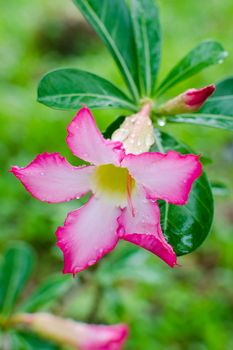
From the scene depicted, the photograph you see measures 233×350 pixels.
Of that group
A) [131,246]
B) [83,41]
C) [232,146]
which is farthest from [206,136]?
[83,41]

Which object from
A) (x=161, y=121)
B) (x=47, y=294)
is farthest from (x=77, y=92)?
(x=47, y=294)

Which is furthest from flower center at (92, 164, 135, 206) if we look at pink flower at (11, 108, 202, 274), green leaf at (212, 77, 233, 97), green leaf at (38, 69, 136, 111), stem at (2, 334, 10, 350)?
stem at (2, 334, 10, 350)

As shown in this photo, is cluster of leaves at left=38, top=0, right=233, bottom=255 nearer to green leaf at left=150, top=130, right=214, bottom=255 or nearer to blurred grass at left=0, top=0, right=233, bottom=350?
green leaf at left=150, top=130, right=214, bottom=255

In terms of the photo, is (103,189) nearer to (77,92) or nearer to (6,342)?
(77,92)

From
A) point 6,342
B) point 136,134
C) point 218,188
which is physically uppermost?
point 136,134

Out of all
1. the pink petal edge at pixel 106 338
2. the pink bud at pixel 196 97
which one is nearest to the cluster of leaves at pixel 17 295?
the pink petal edge at pixel 106 338
